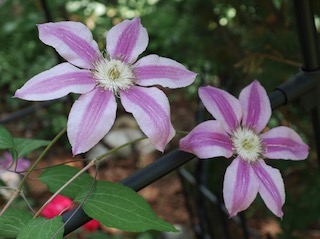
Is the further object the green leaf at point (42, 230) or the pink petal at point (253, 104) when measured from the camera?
the pink petal at point (253, 104)

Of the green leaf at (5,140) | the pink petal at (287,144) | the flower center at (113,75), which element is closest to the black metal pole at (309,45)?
the pink petal at (287,144)

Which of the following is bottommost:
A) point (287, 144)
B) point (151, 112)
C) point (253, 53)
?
point (253, 53)

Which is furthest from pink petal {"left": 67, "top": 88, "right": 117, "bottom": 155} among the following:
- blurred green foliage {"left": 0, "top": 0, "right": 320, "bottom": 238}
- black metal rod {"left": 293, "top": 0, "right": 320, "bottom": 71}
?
blurred green foliage {"left": 0, "top": 0, "right": 320, "bottom": 238}

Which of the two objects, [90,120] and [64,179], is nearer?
[90,120]

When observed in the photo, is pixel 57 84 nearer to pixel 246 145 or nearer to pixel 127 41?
pixel 127 41

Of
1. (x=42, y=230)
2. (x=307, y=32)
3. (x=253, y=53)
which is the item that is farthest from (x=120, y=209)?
(x=253, y=53)

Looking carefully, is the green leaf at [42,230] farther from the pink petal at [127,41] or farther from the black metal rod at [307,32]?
the black metal rod at [307,32]
